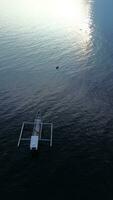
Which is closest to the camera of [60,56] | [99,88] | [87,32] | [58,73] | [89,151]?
[89,151]

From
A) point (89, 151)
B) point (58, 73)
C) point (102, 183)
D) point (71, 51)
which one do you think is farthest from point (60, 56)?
point (102, 183)

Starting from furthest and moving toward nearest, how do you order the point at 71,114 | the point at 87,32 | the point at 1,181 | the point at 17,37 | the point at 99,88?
1. the point at 87,32
2. the point at 17,37
3. the point at 99,88
4. the point at 71,114
5. the point at 1,181

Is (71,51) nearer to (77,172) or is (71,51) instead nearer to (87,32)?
(87,32)

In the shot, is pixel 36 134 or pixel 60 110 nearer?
pixel 36 134

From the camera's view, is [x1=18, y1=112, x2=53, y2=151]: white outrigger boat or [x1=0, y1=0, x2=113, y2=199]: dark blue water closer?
[x1=0, y1=0, x2=113, y2=199]: dark blue water

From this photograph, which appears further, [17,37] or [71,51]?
[17,37]

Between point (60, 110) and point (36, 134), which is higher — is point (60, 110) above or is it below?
above

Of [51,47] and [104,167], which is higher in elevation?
[51,47]

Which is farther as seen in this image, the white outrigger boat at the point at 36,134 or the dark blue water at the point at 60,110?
the white outrigger boat at the point at 36,134
